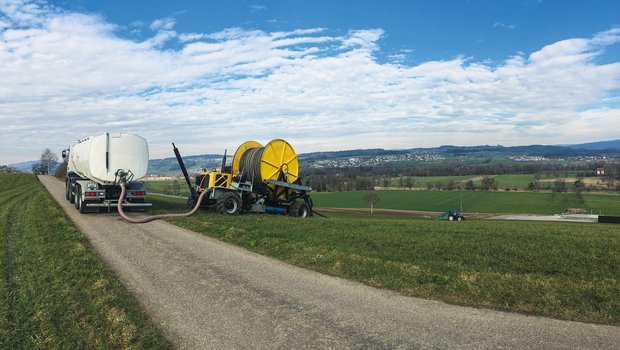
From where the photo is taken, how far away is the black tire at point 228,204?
18594 millimetres

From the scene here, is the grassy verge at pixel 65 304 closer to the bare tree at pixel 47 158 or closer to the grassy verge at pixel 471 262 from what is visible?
the grassy verge at pixel 471 262

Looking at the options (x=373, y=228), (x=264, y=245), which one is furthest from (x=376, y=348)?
(x=373, y=228)

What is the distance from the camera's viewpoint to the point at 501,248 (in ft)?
33.1

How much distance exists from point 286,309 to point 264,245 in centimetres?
487

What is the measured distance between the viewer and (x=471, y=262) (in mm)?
9094

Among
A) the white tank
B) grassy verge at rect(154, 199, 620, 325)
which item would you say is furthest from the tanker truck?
grassy verge at rect(154, 199, 620, 325)

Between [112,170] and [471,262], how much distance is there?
53.2ft

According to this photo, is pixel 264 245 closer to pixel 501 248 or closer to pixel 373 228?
pixel 373 228

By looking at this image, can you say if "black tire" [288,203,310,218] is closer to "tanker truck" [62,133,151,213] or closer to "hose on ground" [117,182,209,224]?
"hose on ground" [117,182,209,224]

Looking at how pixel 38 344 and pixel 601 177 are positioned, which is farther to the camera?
pixel 601 177

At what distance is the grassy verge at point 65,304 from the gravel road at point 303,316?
0.39 metres

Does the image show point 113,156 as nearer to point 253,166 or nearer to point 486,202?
point 253,166

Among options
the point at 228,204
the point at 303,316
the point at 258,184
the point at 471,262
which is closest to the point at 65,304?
the point at 303,316

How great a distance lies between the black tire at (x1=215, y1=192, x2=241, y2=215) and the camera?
1859 cm
